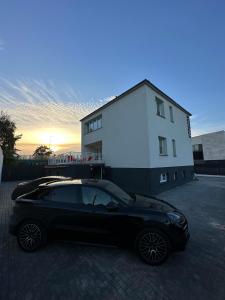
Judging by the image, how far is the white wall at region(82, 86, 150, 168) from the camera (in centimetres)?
1219

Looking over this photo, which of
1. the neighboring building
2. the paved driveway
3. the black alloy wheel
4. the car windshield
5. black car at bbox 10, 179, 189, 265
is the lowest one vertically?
the paved driveway

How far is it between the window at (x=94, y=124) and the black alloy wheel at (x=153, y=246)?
15.1m

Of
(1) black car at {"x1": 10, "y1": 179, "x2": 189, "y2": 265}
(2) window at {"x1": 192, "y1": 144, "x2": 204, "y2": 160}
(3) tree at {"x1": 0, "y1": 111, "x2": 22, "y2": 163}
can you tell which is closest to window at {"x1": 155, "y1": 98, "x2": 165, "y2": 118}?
(1) black car at {"x1": 10, "y1": 179, "x2": 189, "y2": 265}

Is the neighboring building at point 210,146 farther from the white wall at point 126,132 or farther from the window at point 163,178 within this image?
the white wall at point 126,132

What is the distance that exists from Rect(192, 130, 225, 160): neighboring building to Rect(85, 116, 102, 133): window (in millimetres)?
25049

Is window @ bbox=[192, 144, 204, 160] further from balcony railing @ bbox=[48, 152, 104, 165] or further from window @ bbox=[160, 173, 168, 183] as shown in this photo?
balcony railing @ bbox=[48, 152, 104, 165]

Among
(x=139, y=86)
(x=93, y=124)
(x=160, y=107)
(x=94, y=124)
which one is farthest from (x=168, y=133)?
(x=93, y=124)

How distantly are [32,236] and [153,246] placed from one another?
2.75 m

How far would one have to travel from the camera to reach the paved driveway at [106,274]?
278cm

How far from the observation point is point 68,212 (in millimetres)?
3969

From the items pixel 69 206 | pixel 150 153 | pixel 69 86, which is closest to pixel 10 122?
pixel 69 86

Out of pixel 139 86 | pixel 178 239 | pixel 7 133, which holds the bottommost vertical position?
pixel 178 239

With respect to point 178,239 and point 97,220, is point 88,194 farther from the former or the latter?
point 178,239

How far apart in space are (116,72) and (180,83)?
487 cm
